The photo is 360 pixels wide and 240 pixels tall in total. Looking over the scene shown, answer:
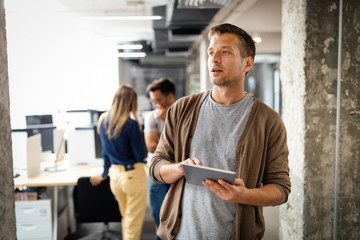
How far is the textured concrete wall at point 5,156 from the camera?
128cm

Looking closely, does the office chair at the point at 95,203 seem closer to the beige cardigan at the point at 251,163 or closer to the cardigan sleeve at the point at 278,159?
the beige cardigan at the point at 251,163

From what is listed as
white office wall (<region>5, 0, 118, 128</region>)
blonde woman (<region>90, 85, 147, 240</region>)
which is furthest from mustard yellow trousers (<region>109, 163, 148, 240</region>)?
white office wall (<region>5, 0, 118, 128</region>)

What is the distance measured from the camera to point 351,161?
1925 millimetres

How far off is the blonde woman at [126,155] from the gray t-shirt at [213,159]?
138 centimetres

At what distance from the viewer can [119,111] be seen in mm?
2648

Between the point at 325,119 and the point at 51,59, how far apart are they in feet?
21.0

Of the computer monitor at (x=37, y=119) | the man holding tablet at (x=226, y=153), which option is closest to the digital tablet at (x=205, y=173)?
the man holding tablet at (x=226, y=153)

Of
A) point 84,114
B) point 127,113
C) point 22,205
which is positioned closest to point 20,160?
point 22,205

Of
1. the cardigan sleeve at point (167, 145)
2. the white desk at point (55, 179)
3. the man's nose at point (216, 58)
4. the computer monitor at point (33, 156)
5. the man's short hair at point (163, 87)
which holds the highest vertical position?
the man's nose at point (216, 58)

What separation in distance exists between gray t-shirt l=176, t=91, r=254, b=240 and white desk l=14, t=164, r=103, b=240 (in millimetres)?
2080

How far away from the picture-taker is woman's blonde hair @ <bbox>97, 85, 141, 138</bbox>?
2600mm

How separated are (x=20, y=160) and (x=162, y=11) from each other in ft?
11.4

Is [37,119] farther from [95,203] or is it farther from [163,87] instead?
[163,87]

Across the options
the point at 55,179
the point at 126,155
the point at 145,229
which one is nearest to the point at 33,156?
the point at 55,179
